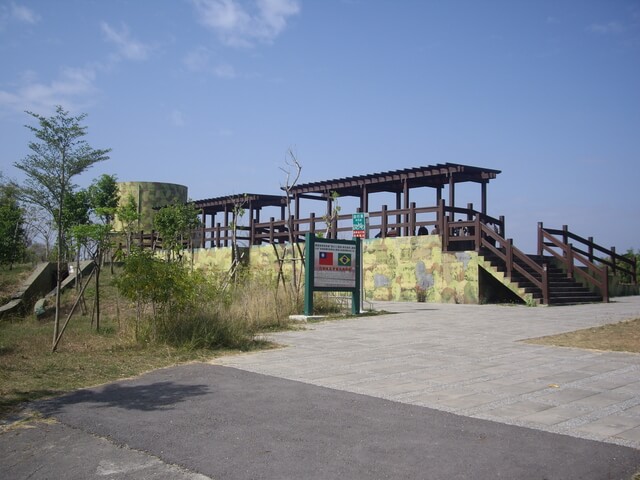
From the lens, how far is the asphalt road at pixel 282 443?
3.56 meters

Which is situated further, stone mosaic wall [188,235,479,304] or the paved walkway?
stone mosaic wall [188,235,479,304]

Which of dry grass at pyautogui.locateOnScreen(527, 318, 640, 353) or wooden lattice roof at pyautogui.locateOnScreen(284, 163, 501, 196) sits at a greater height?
wooden lattice roof at pyautogui.locateOnScreen(284, 163, 501, 196)

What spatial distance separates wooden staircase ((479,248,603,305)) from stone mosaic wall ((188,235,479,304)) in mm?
778

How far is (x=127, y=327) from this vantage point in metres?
9.02

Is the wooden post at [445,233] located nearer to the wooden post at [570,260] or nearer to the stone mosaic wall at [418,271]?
the stone mosaic wall at [418,271]

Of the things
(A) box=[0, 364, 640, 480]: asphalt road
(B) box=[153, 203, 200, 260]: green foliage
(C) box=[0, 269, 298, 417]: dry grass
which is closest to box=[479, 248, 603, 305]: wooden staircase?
(C) box=[0, 269, 298, 417]: dry grass

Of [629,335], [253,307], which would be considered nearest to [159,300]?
[253,307]

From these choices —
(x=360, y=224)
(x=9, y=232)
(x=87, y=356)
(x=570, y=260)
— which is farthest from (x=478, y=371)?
(x=9, y=232)

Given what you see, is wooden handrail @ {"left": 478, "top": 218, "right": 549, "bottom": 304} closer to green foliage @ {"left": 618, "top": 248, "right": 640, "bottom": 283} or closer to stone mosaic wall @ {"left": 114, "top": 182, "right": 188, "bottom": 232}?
green foliage @ {"left": 618, "top": 248, "right": 640, "bottom": 283}

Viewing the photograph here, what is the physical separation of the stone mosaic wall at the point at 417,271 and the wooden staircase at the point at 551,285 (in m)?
0.78

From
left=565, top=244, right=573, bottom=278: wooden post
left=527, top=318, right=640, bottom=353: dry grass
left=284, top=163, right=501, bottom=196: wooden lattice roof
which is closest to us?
left=527, top=318, right=640, bottom=353: dry grass

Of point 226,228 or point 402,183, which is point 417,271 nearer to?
point 402,183

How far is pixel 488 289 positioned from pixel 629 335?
8.74m

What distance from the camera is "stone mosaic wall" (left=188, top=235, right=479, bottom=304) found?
18234 millimetres
